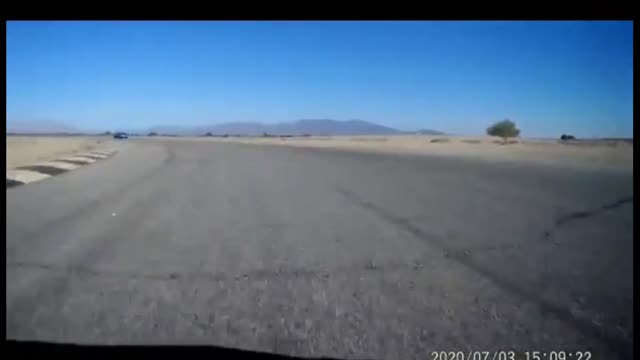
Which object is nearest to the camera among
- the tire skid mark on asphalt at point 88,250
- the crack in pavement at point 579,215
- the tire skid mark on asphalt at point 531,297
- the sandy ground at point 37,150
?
the tire skid mark on asphalt at point 531,297

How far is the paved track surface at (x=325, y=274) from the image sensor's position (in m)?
3.75

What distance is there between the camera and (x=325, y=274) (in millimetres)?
5410

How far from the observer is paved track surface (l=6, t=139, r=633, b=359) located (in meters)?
3.75

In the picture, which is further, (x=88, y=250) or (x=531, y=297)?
(x=88, y=250)

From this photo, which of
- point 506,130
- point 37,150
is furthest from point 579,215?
point 506,130

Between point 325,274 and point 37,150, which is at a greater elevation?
point 325,274

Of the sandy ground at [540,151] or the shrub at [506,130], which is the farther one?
the shrub at [506,130]

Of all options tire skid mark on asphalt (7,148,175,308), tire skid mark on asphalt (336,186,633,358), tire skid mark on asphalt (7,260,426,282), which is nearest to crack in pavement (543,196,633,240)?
tire skid mark on asphalt (336,186,633,358)

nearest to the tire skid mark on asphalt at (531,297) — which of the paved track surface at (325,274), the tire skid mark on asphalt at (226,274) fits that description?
the paved track surface at (325,274)

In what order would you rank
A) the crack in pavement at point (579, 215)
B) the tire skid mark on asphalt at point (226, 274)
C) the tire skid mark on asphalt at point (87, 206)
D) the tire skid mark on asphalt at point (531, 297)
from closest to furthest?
the tire skid mark on asphalt at point (531, 297) → the tire skid mark on asphalt at point (226, 274) → the tire skid mark on asphalt at point (87, 206) → the crack in pavement at point (579, 215)

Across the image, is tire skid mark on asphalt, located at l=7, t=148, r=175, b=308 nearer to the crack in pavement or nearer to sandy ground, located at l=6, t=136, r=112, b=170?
sandy ground, located at l=6, t=136, r=112, b=170

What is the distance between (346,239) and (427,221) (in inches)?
77.2

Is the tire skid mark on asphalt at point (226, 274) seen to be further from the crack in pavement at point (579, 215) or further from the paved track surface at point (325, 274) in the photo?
the crack in pavement at point (579, 215)

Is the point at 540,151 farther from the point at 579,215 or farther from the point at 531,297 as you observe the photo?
the point at 531,297
